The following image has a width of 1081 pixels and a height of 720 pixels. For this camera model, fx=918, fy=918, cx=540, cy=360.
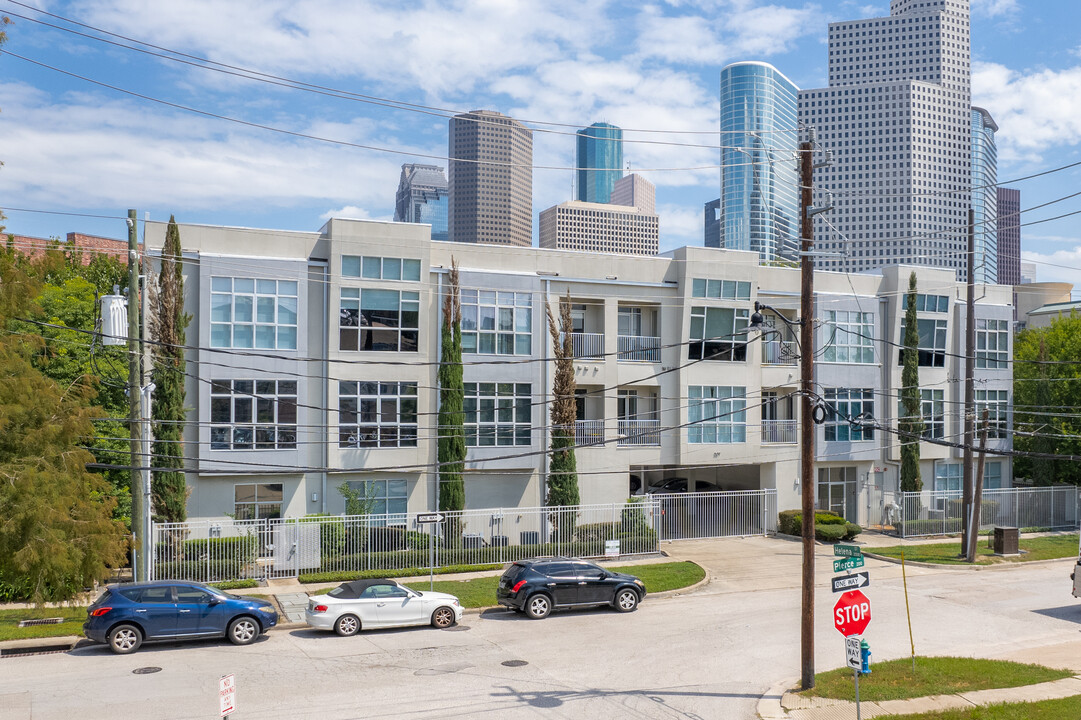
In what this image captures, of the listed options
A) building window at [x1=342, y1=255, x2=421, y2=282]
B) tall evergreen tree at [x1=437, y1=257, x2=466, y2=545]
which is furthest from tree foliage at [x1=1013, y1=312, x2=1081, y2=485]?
building window at [x1=342, y1=255, x2=421, y2=282]

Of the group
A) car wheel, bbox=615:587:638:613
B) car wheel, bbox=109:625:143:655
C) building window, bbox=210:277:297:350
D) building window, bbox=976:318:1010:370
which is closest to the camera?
car wheel, bbox=109:625:143:655

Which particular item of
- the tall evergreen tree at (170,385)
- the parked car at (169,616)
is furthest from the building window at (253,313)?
the parked car at (169,616)

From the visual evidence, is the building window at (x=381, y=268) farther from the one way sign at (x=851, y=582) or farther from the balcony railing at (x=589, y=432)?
the one way sign at (x=851, y=582)

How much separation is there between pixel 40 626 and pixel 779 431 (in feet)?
99.7

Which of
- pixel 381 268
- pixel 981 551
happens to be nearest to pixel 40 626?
pixel 381 268

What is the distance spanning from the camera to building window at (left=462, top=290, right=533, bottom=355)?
1407 inches

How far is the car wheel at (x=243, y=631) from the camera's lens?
19.8m

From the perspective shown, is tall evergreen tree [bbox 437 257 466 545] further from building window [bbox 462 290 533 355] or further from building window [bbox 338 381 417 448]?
building window [bbox 338 381 417 448]

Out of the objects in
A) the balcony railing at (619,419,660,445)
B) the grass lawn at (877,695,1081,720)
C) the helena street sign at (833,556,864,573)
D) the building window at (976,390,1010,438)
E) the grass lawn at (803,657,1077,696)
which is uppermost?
the building window at (976,390,1010,438)

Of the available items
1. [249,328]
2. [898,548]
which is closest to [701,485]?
[898,548]

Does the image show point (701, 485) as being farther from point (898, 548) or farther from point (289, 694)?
point (289, 694)

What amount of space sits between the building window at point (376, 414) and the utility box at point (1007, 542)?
72.5ft

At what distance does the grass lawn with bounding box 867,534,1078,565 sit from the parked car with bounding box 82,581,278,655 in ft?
75.4

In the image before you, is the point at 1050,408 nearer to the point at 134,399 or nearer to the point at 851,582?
the point at 851,582
